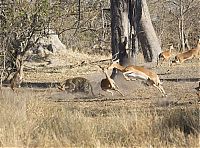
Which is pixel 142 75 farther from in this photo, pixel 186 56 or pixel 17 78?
pixel 186 56

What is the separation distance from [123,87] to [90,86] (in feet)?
3.46

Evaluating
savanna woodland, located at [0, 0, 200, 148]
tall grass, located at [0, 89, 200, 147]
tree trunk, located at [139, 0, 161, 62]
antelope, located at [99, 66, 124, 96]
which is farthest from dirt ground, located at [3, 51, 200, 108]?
tall grass, located at [0, 89, 200, 147]

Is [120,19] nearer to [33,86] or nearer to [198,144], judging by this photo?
[33,86]

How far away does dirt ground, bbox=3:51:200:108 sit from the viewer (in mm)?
15016

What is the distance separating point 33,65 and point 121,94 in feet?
39.4

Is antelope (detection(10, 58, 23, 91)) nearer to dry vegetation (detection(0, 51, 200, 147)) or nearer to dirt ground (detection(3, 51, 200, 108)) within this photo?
dirt ground (detection(3, 51, 200, 108))

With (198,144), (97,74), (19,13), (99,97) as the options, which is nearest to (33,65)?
(97,74)

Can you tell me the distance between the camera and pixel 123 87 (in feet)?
58.9

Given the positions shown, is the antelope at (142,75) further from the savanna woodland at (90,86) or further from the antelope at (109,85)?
the antelope at (109,85)

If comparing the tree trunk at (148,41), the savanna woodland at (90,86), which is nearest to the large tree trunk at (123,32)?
the savanna woodland at (90,86)

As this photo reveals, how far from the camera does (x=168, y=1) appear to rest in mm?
40031

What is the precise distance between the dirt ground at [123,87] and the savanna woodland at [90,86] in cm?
3

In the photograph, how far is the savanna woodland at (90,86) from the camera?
31.7ft

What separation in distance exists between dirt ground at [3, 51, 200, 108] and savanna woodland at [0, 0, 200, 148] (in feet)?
0.10
